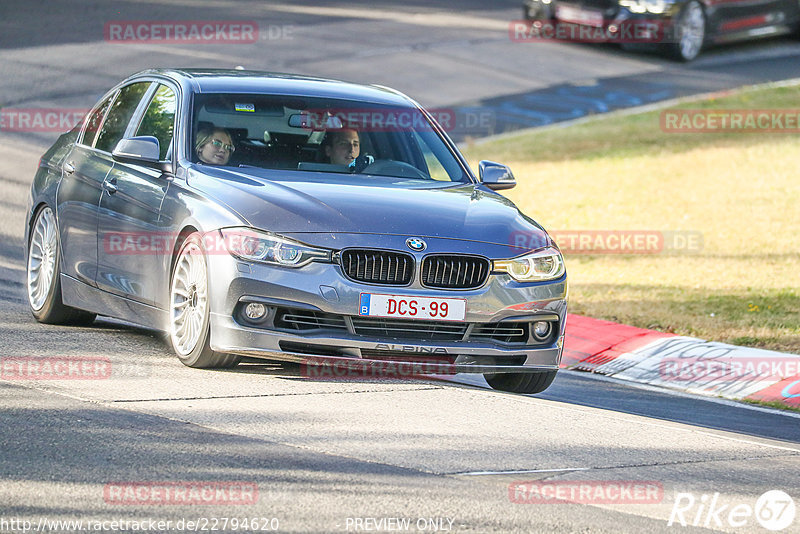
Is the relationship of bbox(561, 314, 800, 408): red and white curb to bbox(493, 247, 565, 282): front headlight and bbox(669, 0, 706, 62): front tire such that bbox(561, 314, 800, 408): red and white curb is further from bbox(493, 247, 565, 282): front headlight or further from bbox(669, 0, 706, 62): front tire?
bbox(669, 0, 706, 62): front tire

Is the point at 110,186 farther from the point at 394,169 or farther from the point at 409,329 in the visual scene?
the point at 409,329

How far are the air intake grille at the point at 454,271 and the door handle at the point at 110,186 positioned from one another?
7.58 feet

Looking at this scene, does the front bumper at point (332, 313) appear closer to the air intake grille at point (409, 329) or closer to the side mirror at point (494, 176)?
the air intake grille at point (409, 329)

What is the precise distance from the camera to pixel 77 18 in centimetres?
2564

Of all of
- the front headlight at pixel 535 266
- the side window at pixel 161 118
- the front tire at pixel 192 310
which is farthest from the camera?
the side window at pixel 161 118

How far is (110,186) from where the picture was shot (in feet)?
28.4

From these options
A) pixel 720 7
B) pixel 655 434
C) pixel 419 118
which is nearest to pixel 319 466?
pixel 655 434

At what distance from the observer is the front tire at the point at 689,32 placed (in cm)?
2458

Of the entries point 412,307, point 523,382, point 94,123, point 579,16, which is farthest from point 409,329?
point 579,16

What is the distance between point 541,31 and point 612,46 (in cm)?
142

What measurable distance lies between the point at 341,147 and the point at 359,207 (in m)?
1.21

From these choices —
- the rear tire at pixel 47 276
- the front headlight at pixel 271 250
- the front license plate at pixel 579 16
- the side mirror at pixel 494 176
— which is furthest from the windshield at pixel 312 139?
the front license plate at pixel 579 16

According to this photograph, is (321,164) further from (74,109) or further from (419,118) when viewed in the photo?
(74,109)

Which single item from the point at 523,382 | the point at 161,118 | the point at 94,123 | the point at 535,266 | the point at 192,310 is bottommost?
the point at 523,382
